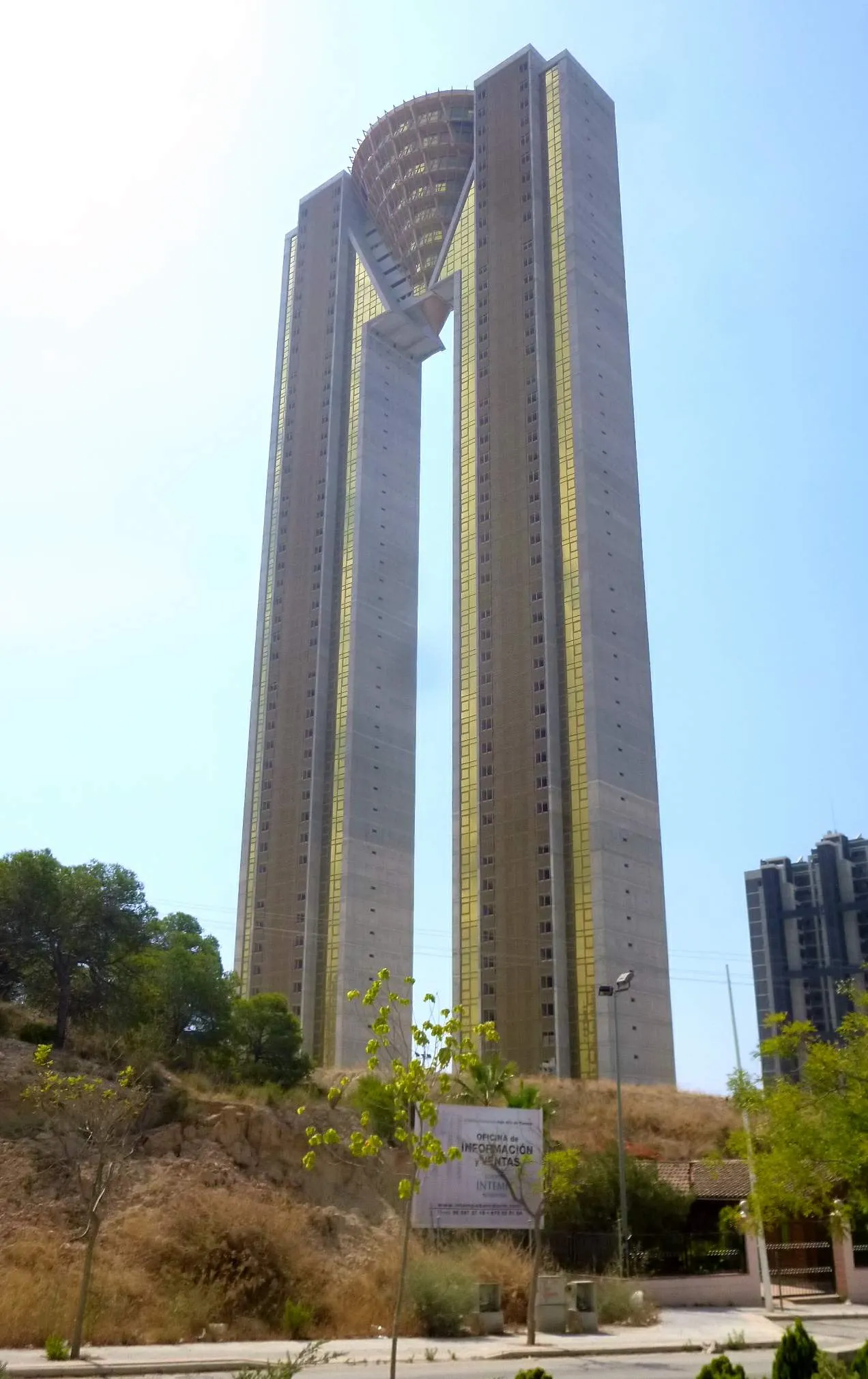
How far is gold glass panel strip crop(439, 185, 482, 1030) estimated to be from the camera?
286 feet

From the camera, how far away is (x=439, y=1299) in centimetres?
2744

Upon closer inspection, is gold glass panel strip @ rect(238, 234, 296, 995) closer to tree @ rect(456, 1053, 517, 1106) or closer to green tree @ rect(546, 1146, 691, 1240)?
tree @ rect(456, 1053, 517, 1106)

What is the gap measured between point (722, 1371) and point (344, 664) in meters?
93.4

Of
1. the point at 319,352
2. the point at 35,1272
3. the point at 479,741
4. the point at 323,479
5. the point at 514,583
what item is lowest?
the point at 35,1272

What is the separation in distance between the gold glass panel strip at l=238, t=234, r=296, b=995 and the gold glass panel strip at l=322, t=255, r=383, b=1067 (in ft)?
25.6

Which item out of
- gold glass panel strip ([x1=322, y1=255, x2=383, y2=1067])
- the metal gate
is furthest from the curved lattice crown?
the metal gate

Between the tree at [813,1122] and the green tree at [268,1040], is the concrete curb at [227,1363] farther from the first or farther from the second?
the green tree at [268,1040]

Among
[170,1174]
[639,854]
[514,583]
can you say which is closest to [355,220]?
[514,583]

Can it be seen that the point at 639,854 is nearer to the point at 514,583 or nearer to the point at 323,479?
the point at 514,583

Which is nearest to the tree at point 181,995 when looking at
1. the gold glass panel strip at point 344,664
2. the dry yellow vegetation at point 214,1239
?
the dry yellow vegetation at point 214,1239

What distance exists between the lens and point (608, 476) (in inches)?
3674

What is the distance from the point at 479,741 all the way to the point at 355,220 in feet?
214

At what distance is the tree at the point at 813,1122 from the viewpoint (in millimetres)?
25094

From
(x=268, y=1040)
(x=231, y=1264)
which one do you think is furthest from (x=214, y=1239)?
(x=268, y=1040)
